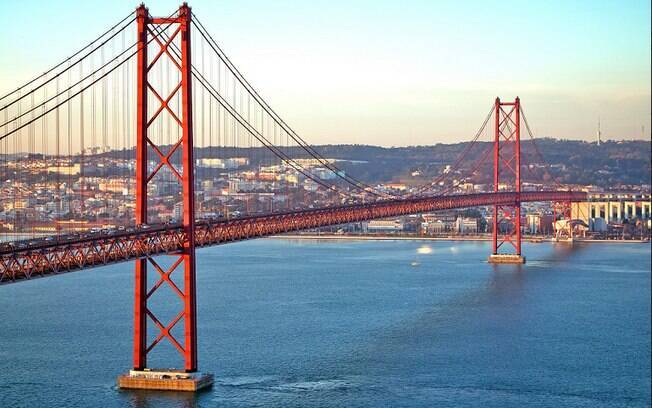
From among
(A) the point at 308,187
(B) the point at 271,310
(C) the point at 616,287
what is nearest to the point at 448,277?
(C) the point at 616,287

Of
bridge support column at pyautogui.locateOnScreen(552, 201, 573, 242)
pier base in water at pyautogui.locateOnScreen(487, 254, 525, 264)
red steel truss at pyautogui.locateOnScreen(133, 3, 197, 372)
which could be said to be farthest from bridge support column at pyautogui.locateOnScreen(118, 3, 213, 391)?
bridge support column at pyautogui.locateOnScreen(552, 201, 573, 242)

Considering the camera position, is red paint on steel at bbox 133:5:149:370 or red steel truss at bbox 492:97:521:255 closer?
red paint on steel at bbox 133:5:149:370

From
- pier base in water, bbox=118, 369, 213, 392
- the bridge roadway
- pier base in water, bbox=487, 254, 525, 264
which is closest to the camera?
the bridge roadway

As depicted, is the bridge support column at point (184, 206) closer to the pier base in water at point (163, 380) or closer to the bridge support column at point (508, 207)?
the pier base in water at point (163, 380)

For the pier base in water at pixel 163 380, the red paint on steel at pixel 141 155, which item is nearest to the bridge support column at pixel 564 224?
the pier base in water at pixel 163 380

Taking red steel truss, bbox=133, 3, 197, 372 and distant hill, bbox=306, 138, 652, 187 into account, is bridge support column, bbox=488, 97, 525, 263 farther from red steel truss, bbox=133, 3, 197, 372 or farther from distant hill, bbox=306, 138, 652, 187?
red steel truss, bbox=133, 3, 197, 372

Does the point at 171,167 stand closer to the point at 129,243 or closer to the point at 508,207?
the point at 129,243
